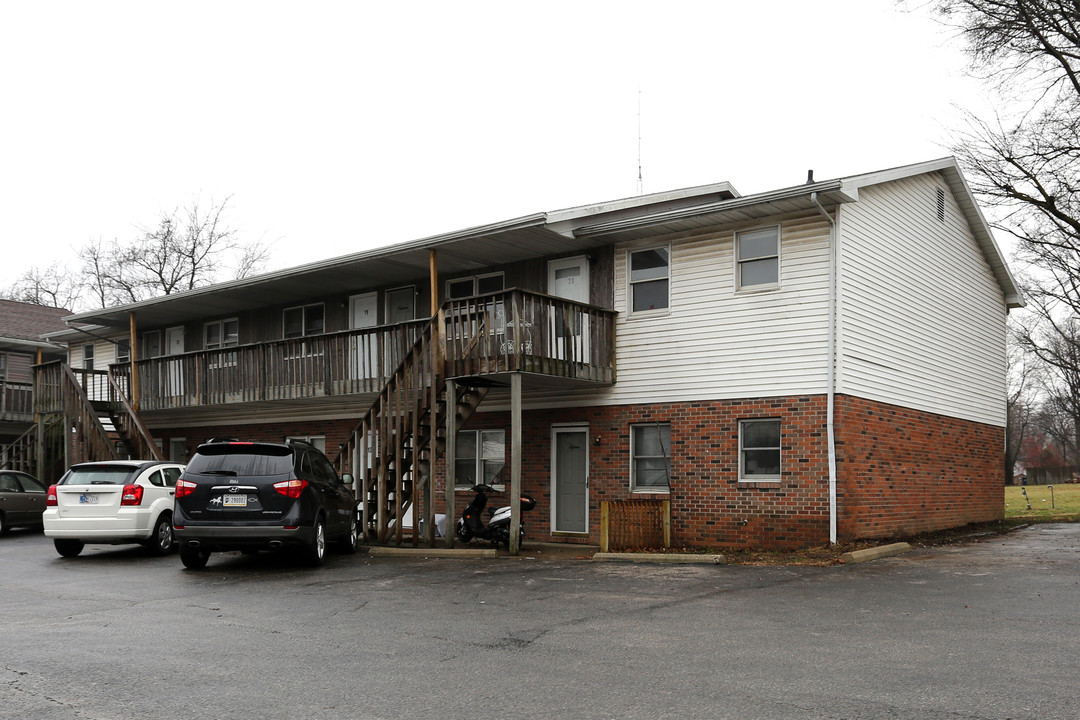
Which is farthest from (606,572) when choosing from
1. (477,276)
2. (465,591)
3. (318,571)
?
(477,276)

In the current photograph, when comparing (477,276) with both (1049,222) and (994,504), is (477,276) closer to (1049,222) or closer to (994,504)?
(994,504)

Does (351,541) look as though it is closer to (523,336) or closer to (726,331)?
(523,336)

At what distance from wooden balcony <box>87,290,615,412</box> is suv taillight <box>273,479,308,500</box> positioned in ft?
12.7

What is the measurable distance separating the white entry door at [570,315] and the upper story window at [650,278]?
1.03 metres

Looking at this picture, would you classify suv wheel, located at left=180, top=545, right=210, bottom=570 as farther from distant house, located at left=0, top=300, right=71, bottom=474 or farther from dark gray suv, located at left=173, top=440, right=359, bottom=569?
distant house, located at left=0, top=300, right=71, bottom=474

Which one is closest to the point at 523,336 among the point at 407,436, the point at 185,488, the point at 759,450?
the point at 407,436

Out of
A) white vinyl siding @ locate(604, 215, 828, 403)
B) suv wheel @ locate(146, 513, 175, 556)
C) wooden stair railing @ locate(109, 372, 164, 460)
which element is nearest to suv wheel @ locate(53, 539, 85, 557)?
suv wheel @ locate(146, 513, 175, 556)

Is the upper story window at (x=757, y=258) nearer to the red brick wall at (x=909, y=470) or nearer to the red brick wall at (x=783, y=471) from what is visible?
the red brick wall at (x=783, y=471)

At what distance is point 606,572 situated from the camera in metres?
13.3

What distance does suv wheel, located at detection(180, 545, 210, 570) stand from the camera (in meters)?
14.0

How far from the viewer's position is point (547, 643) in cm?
811

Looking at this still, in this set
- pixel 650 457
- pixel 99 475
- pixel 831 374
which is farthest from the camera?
pixel 650 457

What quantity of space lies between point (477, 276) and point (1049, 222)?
53.3ft

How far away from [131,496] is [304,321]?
30.3 ft
